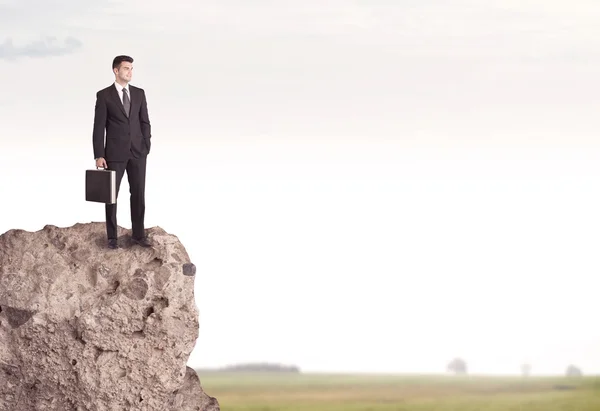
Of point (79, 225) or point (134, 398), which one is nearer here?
point (134, 398)

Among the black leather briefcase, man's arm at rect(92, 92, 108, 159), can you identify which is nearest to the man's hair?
man's arm at rect(92, 92, 108, 159)

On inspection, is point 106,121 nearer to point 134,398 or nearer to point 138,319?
point 138,319

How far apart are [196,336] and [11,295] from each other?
201 centimetres

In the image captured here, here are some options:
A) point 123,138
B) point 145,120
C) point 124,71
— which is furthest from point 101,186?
point 124,71

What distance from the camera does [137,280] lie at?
39.3 ft

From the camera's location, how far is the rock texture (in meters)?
11.9

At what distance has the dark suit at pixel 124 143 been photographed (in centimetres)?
1226

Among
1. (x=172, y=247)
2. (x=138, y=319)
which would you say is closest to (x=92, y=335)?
(x=138, y=319)

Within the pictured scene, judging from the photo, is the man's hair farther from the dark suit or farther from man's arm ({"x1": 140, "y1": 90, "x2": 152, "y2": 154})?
man's arm ({"x1": 140, "y1": 90, "x2": 152, "y2": 154})

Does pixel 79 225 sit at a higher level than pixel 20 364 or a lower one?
higher

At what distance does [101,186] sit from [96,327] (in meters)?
1.50

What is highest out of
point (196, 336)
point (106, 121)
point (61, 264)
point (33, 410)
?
point (106, 121)

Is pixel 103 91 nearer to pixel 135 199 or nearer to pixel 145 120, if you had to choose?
pixel 145 120

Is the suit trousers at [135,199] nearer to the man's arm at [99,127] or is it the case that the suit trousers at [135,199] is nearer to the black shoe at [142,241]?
the black shoe at [142,241]
